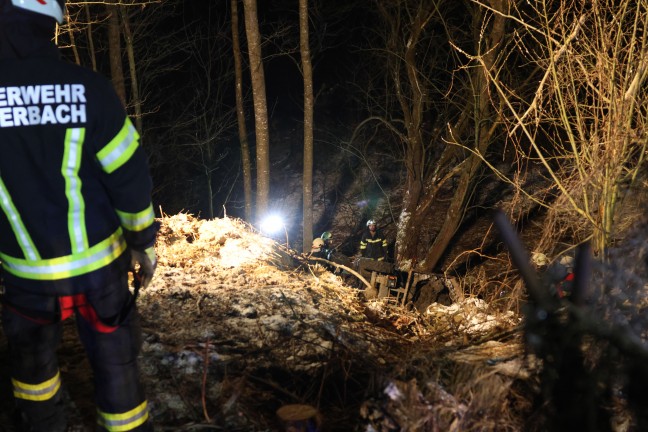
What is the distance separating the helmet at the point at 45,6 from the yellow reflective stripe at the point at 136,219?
0.94 metres

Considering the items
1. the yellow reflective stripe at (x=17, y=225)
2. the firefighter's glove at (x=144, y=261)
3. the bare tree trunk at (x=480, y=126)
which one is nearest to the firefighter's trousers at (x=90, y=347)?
the firefighter's glove at (x=144, y=261)

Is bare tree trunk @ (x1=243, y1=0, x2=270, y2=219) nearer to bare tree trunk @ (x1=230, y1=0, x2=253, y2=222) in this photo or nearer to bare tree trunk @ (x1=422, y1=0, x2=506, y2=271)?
bare tree trunk @ (x1=422, y1=0, x2=506, y2=271)

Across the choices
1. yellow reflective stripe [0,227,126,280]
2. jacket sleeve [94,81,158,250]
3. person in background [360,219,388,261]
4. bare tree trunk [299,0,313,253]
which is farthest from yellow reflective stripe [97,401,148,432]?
bare tree trunk [299,0,313,253]

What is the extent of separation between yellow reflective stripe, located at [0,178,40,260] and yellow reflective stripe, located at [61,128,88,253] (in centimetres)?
18

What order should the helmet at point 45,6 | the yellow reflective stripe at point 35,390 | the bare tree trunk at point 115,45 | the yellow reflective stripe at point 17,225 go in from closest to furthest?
the helmet at point 45,6
the yellow reflective stripe at point 17,225
the yellow reflective stripe at point 35,390
the bare tree trunk at point 115,45

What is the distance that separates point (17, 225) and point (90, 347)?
68 cm

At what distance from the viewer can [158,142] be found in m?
23.4

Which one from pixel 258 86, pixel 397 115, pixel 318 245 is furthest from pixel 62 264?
pixel 397 115

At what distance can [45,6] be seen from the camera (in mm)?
2227

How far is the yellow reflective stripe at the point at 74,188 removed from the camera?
2.25 m

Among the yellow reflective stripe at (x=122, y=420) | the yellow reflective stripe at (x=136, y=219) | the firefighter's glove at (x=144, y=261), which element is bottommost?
the yellow reflective stripe at (x=122, y=420)

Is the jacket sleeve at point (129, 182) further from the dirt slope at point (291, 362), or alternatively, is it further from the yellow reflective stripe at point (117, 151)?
the dirt slope at point (291, 362)

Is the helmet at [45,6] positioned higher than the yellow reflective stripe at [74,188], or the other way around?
the helmet at [45,6]

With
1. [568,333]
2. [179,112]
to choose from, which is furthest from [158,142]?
[568,333]
